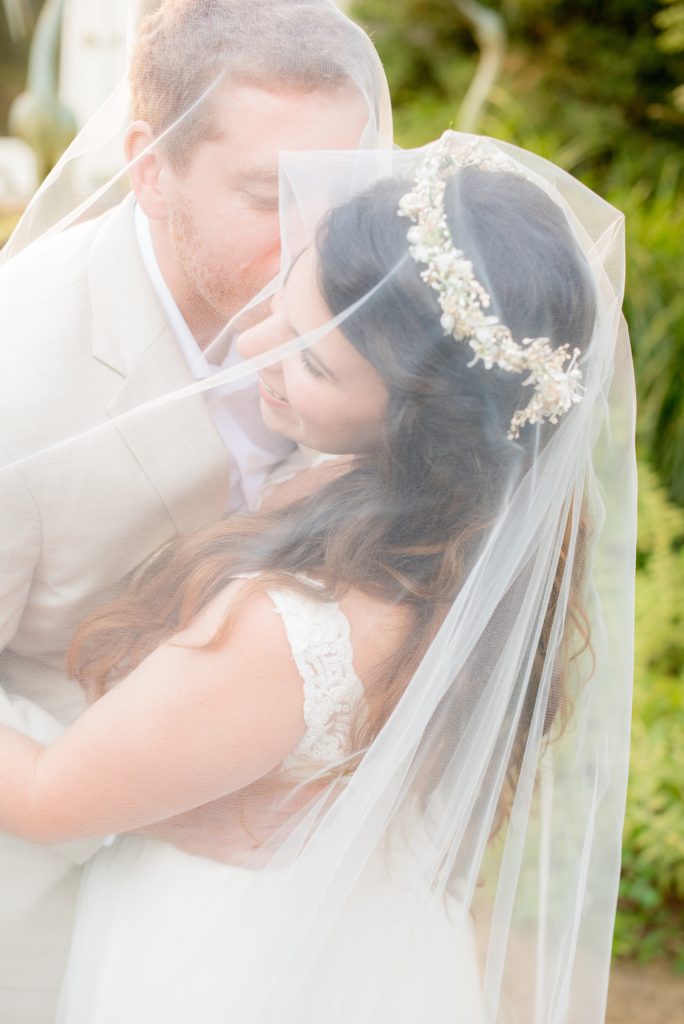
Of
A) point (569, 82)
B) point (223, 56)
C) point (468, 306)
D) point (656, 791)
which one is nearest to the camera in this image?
point (468, 306)

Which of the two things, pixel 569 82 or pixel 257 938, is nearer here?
pixel 257 938

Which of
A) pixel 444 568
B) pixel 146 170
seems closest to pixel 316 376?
pixel 444 568

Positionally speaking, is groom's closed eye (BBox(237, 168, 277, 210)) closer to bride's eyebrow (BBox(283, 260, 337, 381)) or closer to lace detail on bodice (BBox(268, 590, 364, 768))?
bride's eyebrow (BBox(283, 260, 337, 381))

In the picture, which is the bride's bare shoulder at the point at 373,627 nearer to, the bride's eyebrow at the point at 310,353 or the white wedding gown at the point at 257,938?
the white wedding gown at the point at 257,938

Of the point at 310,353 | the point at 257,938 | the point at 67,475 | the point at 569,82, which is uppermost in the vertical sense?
the point at 310,353

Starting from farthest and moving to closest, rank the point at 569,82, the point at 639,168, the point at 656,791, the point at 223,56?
the point at 569,82 < the point at 639,168 < the point at 656,791 < the point at 223,56

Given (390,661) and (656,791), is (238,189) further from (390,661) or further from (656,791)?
(656,791)

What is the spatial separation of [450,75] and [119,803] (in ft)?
26.7

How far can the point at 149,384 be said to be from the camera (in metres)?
1.69

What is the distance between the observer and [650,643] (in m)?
4.07

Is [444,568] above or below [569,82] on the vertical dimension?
above

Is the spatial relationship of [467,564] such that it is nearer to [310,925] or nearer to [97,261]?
[310,925]

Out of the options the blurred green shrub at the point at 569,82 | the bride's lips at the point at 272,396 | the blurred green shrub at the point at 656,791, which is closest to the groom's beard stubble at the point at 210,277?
the bride's lips at the point at 272,396

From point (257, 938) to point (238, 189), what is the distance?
3.66ft
